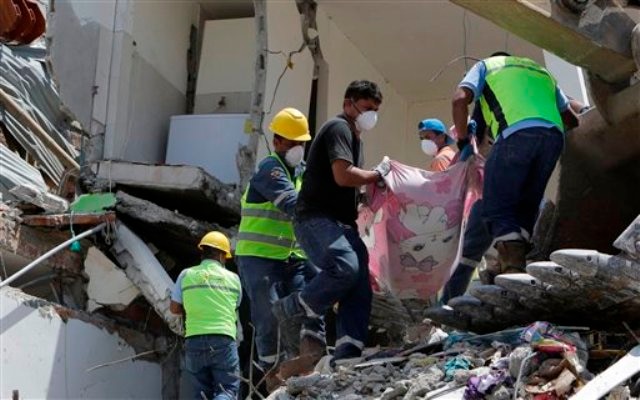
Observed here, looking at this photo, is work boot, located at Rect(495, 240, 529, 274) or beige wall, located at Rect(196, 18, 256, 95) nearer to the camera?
work boot, located at Rect(495, 240, 529, 274)

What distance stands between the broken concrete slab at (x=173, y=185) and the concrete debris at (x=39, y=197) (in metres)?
0.73

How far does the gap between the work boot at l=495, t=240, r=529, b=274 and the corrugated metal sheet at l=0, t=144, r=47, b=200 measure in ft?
15.3

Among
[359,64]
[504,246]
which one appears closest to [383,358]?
[504,246]

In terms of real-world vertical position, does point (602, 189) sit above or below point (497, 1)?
below

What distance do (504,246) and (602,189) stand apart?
0.98m

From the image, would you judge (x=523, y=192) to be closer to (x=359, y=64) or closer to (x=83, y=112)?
(x=83, y=112)

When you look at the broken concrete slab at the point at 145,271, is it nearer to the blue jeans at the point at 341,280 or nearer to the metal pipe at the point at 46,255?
the metal pipe at the point at 46,255

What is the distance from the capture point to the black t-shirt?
17.3 feet

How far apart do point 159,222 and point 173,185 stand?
34cm

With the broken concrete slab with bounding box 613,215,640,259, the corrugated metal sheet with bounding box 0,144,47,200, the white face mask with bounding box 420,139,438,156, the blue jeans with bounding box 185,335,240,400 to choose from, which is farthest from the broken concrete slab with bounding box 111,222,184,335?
the broken concrete slab with bounding box 613,215,640,259

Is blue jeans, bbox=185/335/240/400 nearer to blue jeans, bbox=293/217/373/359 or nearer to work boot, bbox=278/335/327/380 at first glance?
work boot, bbox=278/335/327/380

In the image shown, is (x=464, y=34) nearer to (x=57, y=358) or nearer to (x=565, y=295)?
(x=57, y=358)

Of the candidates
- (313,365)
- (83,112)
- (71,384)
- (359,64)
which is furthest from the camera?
(359,64)

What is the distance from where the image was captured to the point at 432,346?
481 cm
